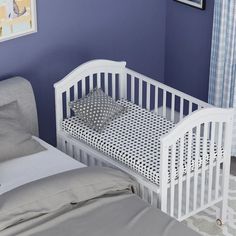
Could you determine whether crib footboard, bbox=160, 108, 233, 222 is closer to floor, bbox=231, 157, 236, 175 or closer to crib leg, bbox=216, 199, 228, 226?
crib leg, bbox=216, 199, 228, 226

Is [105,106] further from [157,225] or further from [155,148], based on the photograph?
[157,225]

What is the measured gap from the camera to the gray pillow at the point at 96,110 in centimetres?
414

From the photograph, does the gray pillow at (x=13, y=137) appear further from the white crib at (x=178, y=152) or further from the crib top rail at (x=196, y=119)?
the crib top rail at (x=196, y=119)

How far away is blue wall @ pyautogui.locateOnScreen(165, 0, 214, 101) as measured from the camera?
4.89 metres

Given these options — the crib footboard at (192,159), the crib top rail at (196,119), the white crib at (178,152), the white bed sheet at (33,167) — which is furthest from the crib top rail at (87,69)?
the crib top rail at (196,119)

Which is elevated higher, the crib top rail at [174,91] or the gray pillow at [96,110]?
the crib top rail at [174,91]

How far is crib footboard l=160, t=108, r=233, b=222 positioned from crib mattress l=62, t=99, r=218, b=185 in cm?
4

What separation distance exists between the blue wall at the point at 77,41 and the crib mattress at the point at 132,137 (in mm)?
403

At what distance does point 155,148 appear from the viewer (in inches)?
156

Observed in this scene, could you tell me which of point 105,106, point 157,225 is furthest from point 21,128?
point 157,225

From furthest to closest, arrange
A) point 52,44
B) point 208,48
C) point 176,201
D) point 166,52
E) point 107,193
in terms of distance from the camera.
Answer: point 166,52, point 208,48, point 52,44, point 176,201, point 107,193

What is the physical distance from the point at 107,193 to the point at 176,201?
2.17 ft

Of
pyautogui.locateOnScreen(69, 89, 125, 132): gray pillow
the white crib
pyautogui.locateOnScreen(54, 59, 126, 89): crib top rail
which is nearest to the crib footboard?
the white crib

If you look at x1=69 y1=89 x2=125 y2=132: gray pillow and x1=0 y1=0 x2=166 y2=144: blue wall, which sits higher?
x1=0 y1=0 x2=166 y2=144: blue wall
